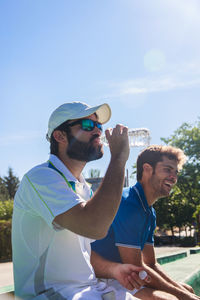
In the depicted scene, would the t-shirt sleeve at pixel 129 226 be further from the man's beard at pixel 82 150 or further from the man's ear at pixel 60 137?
the man's ear at pixel 60 137

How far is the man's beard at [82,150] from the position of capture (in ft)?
6.33

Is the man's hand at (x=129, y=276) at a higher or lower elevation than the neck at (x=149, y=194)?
lower

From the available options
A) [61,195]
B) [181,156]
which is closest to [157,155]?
[181,156]

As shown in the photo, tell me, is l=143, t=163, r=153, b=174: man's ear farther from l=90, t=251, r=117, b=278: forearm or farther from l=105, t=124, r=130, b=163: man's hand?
l=105, t=124, r=130, b=163: man's hand

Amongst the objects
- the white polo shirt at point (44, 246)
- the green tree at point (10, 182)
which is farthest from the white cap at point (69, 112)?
the green tree at point (10, 182)

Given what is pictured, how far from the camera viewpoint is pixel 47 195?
5.13 feet

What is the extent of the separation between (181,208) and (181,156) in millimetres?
36329

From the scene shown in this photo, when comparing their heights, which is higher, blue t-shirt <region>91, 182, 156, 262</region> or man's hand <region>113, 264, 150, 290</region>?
blue t-shirt <region>91, 182, 156, 262</region>

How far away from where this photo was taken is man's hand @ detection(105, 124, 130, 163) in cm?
170

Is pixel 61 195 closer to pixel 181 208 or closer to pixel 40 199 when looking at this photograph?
pixel 40 199

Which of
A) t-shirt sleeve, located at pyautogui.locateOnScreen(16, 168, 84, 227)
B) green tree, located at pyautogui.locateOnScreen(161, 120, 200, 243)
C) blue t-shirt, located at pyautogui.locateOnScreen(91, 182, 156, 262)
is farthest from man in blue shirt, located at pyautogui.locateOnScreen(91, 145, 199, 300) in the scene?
green tree, located at pyautogui.locateOnScreen(161, 120, 200, 243)

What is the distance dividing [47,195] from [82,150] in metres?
0.44

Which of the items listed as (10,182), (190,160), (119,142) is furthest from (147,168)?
(10,182)

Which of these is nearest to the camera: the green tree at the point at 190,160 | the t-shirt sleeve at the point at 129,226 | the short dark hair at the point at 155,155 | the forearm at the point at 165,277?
the t-shirt sleeve at the point at 129,226
